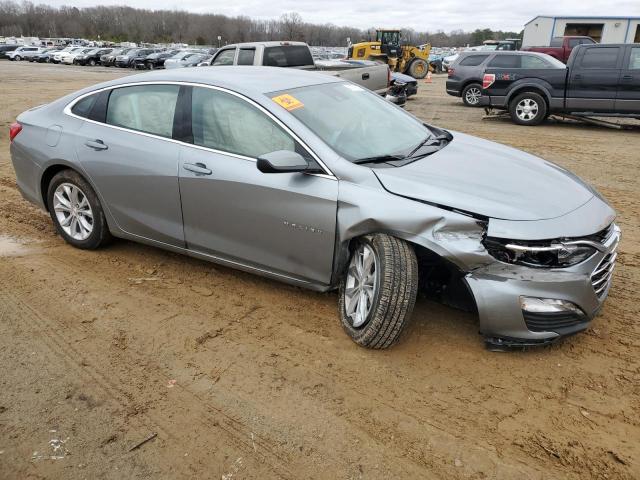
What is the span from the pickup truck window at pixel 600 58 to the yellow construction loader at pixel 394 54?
15.6 meters

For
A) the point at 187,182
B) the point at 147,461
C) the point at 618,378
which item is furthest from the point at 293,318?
the point at 618,378

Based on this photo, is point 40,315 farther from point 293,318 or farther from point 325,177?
point 325,177

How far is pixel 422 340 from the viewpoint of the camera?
3.49 meters

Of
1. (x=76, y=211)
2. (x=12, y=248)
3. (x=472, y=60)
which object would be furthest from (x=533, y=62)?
(x=12, y=248)

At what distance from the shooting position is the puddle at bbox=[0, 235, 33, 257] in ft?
15.9

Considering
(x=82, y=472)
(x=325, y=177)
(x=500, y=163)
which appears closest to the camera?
(x=82, y=472)

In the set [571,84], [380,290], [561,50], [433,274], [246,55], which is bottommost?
[433,274]

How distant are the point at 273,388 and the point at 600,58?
11738mm

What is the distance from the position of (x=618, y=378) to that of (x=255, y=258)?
2.34 meters

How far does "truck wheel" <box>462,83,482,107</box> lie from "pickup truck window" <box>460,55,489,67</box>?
0.55 metres

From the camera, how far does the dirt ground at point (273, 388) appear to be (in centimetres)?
255

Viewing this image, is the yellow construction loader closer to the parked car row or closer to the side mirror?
the parked car row

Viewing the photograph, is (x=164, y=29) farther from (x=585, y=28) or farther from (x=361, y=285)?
(x=361, y=285)

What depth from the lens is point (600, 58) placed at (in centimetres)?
1176
